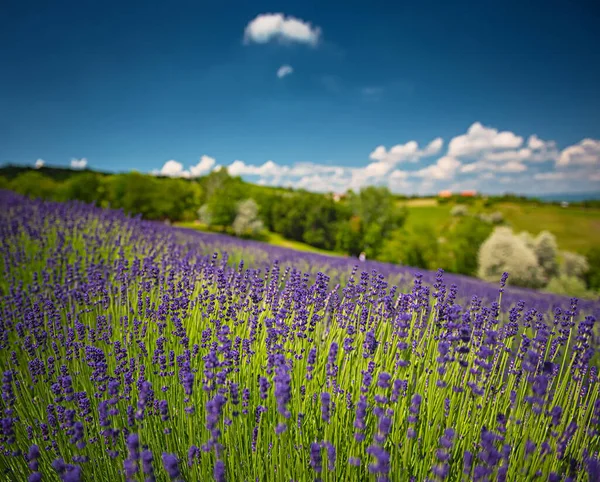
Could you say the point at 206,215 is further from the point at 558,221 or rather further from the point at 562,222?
the point at 562,222

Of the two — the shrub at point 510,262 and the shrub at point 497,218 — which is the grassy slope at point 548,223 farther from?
the shrub at point 510,262

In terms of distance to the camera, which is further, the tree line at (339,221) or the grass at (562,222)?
the grass at (562,222)

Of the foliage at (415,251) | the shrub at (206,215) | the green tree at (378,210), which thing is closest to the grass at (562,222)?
the green tree at (378,210)

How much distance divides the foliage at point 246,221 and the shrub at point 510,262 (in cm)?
3039

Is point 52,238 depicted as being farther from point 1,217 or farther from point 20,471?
point 20,471

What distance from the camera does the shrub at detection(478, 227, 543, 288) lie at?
2316 cm

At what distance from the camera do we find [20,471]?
6.59 feet

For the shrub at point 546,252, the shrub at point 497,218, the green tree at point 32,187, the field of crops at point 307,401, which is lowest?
the field of crops at point 307,401

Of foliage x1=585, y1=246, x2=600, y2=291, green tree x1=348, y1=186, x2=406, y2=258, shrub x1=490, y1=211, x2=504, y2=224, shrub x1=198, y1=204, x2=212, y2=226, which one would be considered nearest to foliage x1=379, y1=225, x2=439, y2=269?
foliage x1=585, y1=246, x2=600, y2=291

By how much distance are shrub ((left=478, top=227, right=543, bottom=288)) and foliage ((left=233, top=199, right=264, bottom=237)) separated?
99.7 feet

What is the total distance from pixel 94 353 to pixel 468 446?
2290 mm

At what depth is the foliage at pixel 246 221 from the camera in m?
46.5

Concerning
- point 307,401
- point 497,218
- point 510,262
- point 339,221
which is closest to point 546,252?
point 510,262

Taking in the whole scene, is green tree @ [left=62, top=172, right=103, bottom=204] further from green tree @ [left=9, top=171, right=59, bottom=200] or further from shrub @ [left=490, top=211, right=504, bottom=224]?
shrub @ [left=490, top=211, right=504, bottom=224]
